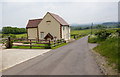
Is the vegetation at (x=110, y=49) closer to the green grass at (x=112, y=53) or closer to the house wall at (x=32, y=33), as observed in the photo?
the green grass at (x=112, y=53)

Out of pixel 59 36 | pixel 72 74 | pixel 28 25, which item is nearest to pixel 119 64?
pixel 72 74

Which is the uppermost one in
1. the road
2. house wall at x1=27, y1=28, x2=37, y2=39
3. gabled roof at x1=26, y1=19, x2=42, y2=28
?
gabled roof at x1=26, y1=19, x2=42, y2=28

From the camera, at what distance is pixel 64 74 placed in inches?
279

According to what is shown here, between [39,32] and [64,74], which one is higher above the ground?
[39,32]

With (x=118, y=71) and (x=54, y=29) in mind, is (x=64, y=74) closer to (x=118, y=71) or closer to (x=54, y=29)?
(x=118, y=71)

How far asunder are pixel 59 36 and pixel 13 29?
71.2 metres

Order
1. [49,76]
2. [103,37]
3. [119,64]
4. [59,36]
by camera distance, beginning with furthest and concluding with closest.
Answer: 1. [59,36]
2. [103,37]
3. [119,64]
4. [49,76]

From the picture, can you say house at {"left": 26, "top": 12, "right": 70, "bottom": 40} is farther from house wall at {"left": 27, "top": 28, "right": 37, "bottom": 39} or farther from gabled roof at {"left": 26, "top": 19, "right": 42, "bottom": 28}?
gabled roof at {"left": 26, "top": 19, "right": 42, "bottom": 28}

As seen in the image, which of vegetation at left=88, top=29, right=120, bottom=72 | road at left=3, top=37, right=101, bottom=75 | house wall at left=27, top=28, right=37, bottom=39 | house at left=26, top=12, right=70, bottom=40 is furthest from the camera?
house wall at left=27, top=28, right=37, bottom=39

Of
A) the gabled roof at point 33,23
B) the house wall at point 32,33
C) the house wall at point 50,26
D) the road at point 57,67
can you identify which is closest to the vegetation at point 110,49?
the road at point 57,67

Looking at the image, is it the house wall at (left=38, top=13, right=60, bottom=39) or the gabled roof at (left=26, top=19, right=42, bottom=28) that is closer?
the house wall at (left=38, top=13, right=60, bottom=39)

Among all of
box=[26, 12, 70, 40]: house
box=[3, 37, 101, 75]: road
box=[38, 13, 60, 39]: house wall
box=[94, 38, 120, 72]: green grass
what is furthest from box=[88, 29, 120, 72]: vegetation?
box=[38, 13, 60, 39]: house wall

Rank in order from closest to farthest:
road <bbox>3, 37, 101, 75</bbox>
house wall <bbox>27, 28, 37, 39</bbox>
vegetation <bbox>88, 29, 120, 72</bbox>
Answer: road <bbox>3, 37, 101, 75</bbox> → vegetation <bbox>88, 29, 120, 72</bbox> → house wall <bbox>27, 28, 37, 39</bbox>

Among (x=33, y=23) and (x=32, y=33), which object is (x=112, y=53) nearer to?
(x=32, y=33)
